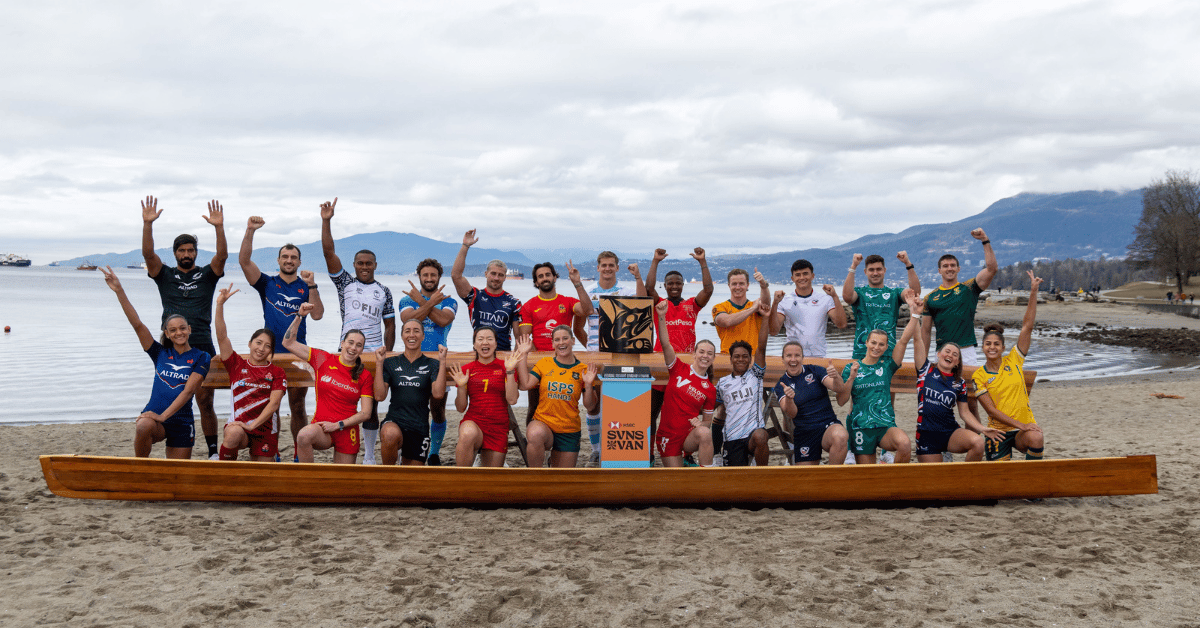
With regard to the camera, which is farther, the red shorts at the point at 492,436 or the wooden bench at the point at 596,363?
the wooden bench at the point at 596,363

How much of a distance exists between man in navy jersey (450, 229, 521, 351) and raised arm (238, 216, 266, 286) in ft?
5.85

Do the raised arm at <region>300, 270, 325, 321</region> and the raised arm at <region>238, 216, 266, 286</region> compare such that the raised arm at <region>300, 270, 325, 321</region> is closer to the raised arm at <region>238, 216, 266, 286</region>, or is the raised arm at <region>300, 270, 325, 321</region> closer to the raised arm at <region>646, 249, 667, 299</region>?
the raised arm at <region>238, 216, 266, 286</region>

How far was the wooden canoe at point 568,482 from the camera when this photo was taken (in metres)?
5.43

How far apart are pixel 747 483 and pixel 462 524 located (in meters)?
2.22

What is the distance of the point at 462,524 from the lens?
5328 mm

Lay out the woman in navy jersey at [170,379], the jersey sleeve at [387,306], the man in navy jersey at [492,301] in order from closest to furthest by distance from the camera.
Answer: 1. the woman in navy jersey at [170,379]
2. the man in navy jersey at [492,301]
3. the jersey sleeve at [387,306]

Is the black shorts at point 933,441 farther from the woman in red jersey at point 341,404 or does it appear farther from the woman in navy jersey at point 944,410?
the woman in red jersey at point 341,404

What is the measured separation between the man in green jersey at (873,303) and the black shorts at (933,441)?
2.80 ft

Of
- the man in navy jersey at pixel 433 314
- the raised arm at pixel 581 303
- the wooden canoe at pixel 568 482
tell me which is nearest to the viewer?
the wooden canoe at pixel 568 482

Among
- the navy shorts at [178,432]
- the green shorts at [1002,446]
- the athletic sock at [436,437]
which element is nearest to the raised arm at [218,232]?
the navy shorts at [178,432]

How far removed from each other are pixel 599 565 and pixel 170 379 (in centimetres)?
391

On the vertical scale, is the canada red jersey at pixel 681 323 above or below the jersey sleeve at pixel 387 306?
below

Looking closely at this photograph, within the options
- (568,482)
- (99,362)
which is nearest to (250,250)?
(568,482)

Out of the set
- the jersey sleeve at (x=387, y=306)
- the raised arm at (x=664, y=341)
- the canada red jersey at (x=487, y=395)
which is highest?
the jersey sleeve at (x=387, y=306)
